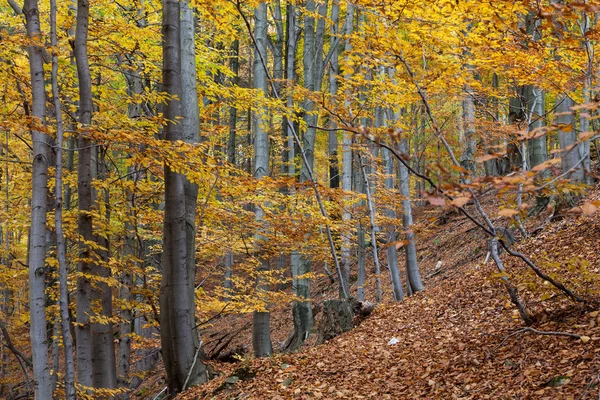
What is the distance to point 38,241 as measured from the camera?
5168mm

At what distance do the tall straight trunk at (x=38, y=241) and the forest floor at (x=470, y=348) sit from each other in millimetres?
1824

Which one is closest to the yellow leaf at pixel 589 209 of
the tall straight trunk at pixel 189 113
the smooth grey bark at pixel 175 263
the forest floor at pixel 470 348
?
the forest floor at pixel 470 348

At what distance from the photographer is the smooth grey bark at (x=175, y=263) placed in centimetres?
645

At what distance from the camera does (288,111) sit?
7.34m

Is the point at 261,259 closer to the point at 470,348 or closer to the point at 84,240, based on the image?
the point at 84,240

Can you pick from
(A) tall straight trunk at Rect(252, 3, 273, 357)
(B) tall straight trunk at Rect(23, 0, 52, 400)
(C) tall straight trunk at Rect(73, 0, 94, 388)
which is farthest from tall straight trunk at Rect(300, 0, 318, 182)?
(B) tall straight trunk at Rect(23, 0, 52, 400)

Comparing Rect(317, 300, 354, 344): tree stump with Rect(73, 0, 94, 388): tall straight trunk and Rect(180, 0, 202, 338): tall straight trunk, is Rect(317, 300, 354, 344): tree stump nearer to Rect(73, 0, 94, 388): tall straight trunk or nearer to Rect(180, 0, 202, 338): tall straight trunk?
Rect(180, 0, 202, 338): tall straight trunk

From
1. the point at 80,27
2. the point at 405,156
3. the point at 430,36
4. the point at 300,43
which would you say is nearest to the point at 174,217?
the point at 80,27

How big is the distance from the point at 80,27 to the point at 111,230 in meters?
3.09

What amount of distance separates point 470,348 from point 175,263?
152 inches

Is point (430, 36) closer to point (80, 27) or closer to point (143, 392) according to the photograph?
point (80, 27)

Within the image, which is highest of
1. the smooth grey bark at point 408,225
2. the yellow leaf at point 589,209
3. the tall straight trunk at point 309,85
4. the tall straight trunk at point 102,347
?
the tall straight trunk at point 309,85

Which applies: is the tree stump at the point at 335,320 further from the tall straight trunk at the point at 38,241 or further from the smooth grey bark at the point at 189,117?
the tall straight trunk at the point at 38,241

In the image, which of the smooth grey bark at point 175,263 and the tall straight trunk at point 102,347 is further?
the tall straight trunk at point 102,347
